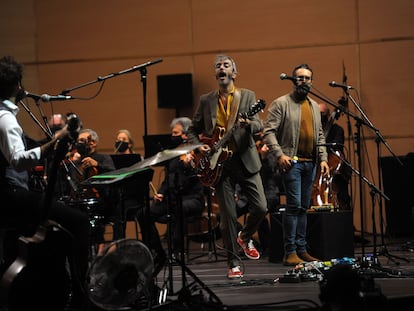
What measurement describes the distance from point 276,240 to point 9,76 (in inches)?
147

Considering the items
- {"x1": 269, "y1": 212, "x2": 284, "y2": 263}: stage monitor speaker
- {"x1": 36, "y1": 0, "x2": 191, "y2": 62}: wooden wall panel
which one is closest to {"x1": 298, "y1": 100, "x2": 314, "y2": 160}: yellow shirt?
{"x1": 269, "y1": 212, "x2": 284, "y2": 263}: stage monitor speaker

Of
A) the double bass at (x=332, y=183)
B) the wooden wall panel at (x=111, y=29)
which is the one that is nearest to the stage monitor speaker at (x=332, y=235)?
the double bass at (x=332, y=183)

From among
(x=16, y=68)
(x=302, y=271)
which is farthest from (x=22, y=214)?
(x=302, y=271)

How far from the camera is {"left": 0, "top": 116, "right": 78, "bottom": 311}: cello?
4.34 metres

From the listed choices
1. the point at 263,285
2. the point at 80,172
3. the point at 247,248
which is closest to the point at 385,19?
the point at 247,248

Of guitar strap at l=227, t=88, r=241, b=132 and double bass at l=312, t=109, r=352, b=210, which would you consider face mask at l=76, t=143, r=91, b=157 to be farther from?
double bass at l=312, t=109, r=352, b=210

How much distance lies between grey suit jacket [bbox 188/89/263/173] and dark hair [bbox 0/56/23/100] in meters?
2.13

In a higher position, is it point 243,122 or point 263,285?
point 243,122

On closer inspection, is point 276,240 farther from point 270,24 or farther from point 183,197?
point 270,24

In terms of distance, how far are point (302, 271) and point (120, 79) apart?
5.17 meters

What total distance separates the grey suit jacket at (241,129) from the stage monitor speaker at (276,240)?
51.0 inches

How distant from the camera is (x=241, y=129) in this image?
6.39 metres

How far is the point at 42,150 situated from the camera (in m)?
4.52

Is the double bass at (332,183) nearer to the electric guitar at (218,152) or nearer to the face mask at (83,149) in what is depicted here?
the electric guitar at (218,152)
